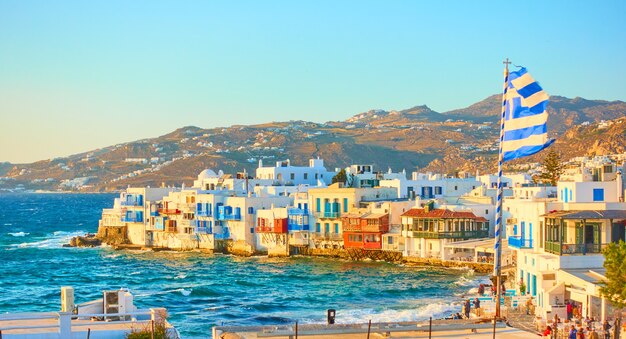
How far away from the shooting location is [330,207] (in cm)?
7831

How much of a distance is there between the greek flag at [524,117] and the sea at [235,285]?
14276mm

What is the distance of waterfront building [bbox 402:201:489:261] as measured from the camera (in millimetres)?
68438

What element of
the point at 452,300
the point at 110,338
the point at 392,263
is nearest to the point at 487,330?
the point at 110,338

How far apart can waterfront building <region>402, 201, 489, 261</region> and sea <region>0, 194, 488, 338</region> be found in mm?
2472

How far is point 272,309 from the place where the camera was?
48.8 meters

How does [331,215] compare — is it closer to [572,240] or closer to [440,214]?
[440,214]

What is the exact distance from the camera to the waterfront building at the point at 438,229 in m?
68.4

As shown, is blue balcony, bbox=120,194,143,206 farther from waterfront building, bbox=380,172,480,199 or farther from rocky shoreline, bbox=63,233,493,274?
waterfront building, bbox=380,172,480,199

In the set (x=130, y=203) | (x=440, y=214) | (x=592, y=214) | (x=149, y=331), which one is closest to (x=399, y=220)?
(x=440, y=214)

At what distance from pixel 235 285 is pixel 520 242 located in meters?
23.7

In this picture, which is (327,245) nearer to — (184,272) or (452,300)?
(184,272)

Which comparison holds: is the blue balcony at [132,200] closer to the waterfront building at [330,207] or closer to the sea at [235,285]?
the sea at [235,285]

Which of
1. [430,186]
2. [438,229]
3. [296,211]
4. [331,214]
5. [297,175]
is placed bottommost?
[438,229]

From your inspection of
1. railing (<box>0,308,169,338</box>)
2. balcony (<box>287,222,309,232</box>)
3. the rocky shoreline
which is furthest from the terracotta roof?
railing (<box>0,308,169,338</box>)
